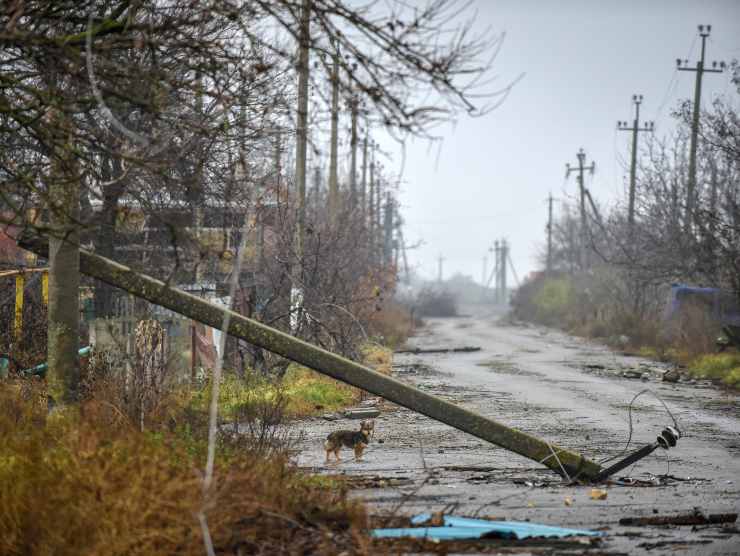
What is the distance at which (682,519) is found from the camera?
25.4 ft

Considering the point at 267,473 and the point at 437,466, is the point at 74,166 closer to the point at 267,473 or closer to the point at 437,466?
the point at 267,473

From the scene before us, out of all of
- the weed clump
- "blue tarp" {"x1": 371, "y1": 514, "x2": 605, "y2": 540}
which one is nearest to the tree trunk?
the weed clump

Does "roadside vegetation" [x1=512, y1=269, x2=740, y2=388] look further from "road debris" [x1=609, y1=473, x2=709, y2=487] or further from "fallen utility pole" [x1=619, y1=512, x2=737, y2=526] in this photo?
"fallen utility pole" [x1=619, y1=512, x2=737, y2=526]

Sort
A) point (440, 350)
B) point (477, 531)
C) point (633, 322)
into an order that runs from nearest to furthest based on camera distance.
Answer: point (477, 531) → point (440, 350) → point (633, 322)

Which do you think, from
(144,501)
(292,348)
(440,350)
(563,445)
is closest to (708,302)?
(440,350)

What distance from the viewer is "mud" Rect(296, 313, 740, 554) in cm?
788

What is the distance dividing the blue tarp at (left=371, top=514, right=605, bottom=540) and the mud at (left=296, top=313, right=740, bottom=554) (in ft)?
0.70

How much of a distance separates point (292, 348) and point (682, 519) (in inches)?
121

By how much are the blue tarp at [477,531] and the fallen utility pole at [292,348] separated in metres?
1.08

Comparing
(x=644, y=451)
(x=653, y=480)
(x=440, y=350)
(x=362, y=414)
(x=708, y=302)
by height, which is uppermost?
(x=708, y=302)

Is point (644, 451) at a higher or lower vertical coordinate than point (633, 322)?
lower

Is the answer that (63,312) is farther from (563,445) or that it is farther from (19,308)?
(19,308)

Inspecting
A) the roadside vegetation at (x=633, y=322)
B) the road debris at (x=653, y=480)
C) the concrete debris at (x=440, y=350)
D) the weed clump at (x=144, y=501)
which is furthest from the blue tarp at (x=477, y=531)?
the concrete debris at (x=440, y=350)

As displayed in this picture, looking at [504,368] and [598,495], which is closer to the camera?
[598,495]
